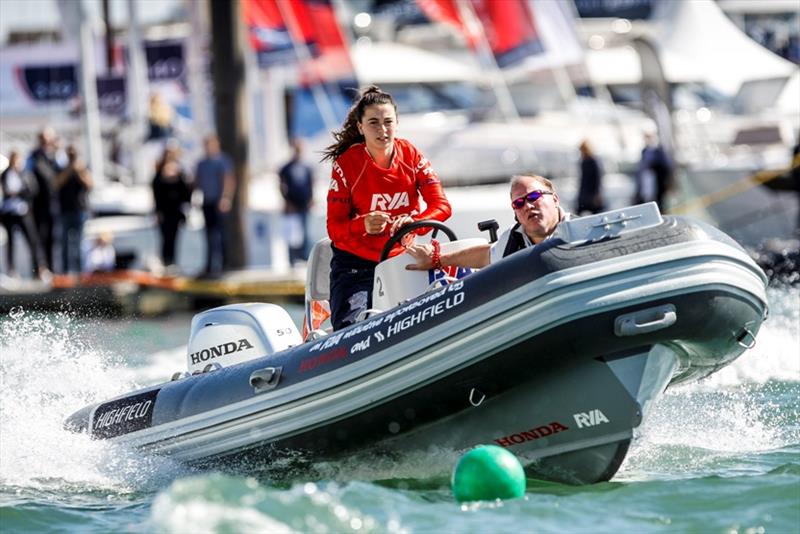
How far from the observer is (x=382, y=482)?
6.08 m

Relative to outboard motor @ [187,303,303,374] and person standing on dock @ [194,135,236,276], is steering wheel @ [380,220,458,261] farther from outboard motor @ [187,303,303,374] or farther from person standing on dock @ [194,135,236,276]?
person standing on dock @ [194,135,236,276]

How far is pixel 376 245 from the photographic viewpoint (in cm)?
673

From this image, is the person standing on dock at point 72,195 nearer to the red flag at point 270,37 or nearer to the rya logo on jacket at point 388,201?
the red flag at point 270,37

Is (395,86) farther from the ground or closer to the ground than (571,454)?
farther from the ground

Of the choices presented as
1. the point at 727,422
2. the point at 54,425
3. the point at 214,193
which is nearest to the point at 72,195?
the point at 214,193

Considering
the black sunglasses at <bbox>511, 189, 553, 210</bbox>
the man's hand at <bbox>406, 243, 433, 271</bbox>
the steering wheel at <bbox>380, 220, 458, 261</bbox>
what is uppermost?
the black sunglasses at <bbox>511, 189, 553, 210</bbox>

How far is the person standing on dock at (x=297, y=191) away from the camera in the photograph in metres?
14.7

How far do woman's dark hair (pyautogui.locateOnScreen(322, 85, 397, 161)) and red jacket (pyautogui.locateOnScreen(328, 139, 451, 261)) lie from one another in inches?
2.0

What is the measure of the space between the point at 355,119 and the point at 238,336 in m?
1.12

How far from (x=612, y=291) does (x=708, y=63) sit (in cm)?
1293

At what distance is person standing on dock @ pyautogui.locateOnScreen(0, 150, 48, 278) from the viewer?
14328 millimetres

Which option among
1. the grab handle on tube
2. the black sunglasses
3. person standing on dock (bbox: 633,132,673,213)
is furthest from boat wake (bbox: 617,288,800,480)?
person standing on dock (bbox: 633,132,673,213)

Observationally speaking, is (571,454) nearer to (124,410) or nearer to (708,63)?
(124,410)

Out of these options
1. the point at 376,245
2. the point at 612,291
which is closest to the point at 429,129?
the point at 376,245
